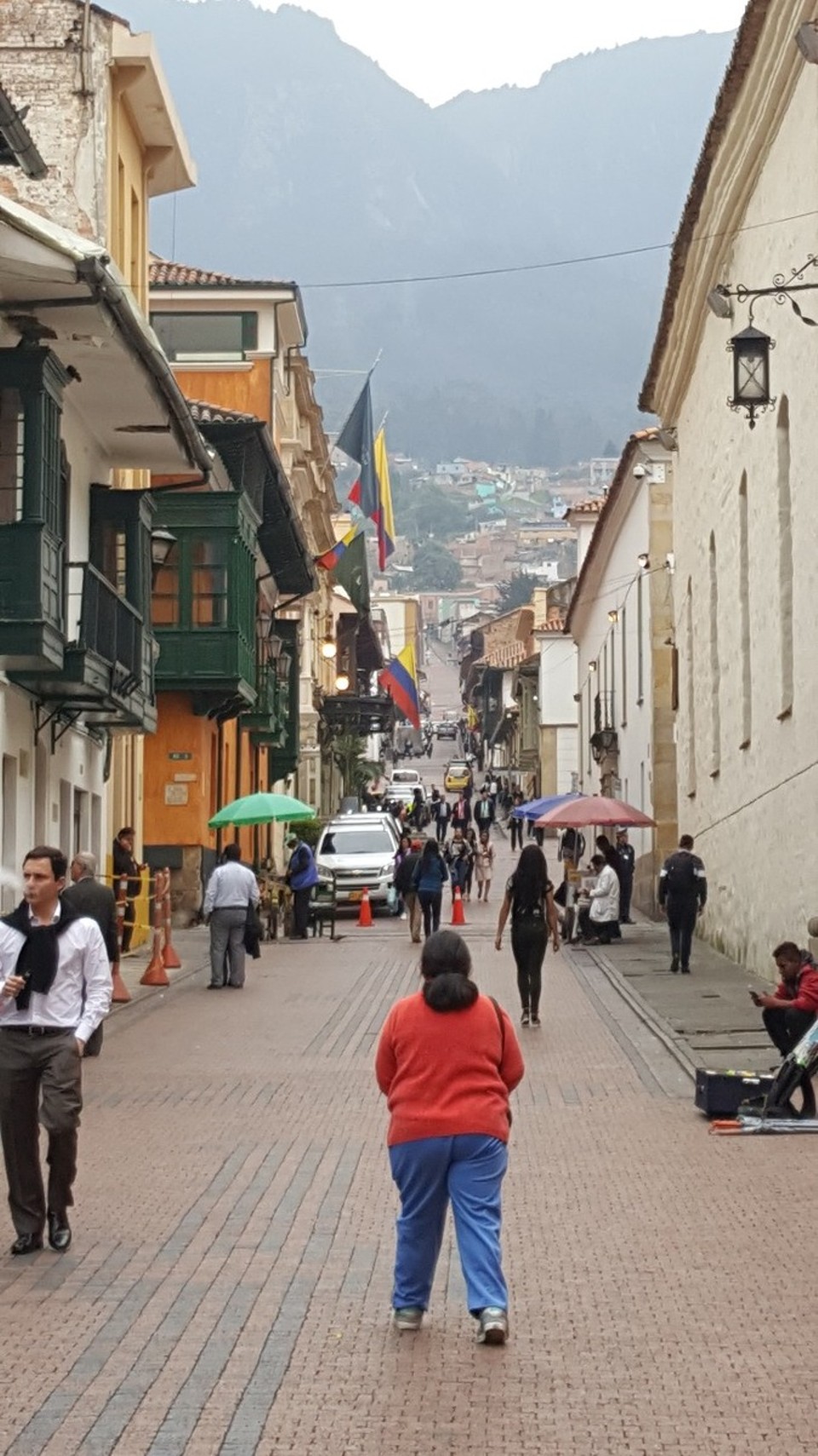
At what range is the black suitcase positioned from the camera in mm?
14383

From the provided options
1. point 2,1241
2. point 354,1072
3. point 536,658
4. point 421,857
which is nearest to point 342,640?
point 536,658

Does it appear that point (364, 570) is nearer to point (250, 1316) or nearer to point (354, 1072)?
point (354, 1072)

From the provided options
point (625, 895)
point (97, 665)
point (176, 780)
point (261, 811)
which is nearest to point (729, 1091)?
point (97, 665)

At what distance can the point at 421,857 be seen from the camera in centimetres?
3328

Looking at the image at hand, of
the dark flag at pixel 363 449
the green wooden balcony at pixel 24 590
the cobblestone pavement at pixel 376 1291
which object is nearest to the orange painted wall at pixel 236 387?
the dark flag at pixel 363 449

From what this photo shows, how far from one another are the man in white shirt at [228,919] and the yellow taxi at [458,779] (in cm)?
7734

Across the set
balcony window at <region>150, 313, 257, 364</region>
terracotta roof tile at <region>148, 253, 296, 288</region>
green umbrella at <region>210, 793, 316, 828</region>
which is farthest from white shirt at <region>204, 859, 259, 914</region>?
balcony window at <region>150, 313, 257, 364</region>

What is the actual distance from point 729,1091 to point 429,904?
18381mm

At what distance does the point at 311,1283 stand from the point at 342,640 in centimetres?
7581

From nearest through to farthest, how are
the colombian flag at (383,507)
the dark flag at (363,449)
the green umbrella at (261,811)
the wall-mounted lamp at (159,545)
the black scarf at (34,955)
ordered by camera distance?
the black scarf at (34,955) < the wall-mounted lamp at (159,545) < the green umbrella at (261,811) < the dark flag at (363,449) < the colombian flag at (383,507)

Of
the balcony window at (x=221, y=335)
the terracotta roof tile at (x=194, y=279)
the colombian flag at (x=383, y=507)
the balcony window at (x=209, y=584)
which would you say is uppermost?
the terracotta roof tile at (x=194, y=279)

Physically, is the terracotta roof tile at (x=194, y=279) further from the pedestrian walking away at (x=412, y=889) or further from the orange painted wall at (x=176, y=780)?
the pedestrian walking away at (x=412, y=889)

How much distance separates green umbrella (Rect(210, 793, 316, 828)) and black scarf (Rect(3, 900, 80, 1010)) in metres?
21.7

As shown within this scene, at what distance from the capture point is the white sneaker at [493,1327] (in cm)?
826
